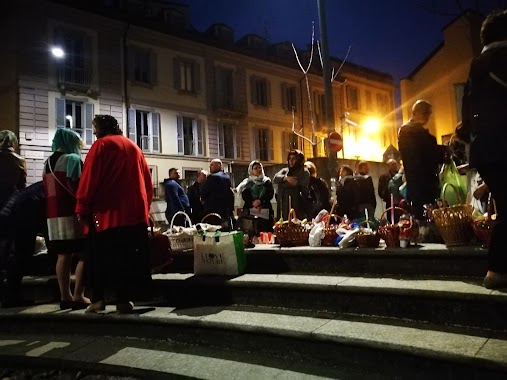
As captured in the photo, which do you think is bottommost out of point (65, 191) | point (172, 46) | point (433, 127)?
point (65, 191)

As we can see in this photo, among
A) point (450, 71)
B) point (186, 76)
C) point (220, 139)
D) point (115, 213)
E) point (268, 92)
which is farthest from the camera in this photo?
point (268, 92)

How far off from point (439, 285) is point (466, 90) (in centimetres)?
150

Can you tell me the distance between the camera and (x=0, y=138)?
5035 mm

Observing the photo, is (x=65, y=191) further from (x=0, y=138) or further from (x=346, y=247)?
(x=346, y=247)

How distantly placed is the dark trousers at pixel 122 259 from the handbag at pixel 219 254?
653 millimetres

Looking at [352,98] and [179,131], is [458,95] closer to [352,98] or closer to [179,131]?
[179,131]

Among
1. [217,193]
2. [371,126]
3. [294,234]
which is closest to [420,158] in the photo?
[294,234]

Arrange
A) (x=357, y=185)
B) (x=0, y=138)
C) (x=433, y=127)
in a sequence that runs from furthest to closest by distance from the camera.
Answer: (x=433, y=127) → (x=357, y=185) → (x=0, y=138)

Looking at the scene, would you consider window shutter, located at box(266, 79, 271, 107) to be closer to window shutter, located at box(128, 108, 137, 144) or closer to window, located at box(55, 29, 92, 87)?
window shutter, located at box(128, 108, 137, 144)

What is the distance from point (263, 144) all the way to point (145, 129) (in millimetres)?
8579

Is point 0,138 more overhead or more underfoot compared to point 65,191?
more overhead

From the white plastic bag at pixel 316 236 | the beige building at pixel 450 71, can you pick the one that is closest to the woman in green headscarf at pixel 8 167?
the white plastic bag at pixel 316 236

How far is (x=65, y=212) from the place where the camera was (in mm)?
4223

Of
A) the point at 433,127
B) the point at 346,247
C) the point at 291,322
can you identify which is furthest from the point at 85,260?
the point at 433,127
